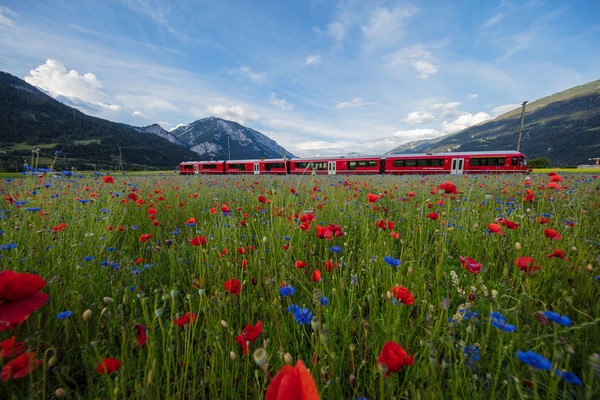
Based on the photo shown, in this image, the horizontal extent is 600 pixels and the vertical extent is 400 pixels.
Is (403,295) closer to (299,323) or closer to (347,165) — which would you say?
(299,323)

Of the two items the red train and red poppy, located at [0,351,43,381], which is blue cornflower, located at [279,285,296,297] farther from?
the red train

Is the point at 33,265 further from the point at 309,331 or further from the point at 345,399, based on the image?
the point at 345,399

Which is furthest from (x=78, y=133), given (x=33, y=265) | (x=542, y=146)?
(x=542, y=146)

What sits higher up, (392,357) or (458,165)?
(458,165)

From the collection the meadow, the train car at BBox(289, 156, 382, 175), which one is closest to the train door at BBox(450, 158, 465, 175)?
the train car at BBox(289, 156, 382, 175)

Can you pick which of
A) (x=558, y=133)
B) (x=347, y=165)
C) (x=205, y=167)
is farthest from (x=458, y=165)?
(x=558, y=133)

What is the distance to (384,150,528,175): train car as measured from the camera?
56.5 ft

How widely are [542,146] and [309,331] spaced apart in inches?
6391

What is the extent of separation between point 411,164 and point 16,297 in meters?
22.9

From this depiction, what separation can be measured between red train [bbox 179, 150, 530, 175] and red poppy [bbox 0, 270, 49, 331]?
1295 cm

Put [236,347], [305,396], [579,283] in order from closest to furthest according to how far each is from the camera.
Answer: [305,396] → [236,347] → [579,283]

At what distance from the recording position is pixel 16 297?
0.66m

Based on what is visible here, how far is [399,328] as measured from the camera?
1.25 m

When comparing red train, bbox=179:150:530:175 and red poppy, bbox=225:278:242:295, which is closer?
red poppy, bbox=225:278:242:295
